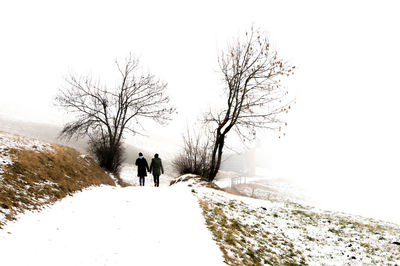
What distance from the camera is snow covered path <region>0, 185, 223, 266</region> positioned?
3932mm

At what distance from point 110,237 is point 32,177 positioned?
5007 mm

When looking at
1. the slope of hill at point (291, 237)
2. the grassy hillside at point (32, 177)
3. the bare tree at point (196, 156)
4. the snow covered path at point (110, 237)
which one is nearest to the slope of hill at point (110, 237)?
the snow covered path at point (110, 237)

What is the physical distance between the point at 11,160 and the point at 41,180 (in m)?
1.22

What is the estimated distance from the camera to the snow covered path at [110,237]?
3932 millimetres

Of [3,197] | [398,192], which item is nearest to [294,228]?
[3,197]

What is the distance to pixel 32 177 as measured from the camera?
777 centimetres

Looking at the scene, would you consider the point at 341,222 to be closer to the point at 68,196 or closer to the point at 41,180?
the point at 68,196

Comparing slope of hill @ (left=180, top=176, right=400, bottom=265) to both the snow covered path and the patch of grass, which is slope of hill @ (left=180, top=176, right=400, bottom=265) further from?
the patch of grass

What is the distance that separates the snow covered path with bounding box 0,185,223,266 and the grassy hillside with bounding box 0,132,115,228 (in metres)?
0.44

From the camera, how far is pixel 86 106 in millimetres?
18984

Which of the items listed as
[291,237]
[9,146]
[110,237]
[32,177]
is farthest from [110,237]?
[9,146]

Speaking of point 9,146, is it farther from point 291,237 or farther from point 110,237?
point 291,237

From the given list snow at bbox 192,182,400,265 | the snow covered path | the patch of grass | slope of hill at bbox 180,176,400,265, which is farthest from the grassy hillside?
snow at bbox 192,182,400,265

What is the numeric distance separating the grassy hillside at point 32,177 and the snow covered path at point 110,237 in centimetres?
44
